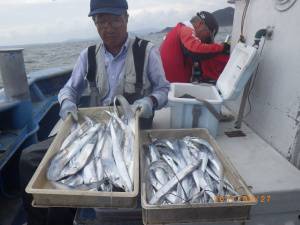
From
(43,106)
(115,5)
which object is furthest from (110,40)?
(43,106)

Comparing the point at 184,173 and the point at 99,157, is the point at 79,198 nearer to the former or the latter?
the point at 99,157

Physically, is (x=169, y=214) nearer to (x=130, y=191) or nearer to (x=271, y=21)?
(x=130, y=191)

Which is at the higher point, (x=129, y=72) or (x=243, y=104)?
(x=129, y=72)

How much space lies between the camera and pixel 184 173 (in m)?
2.07

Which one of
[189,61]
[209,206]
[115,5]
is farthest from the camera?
[189,61]

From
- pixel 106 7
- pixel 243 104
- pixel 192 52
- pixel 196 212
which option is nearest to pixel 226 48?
pixel 192 52

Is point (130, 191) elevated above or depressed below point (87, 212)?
above

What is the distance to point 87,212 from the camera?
230 cm

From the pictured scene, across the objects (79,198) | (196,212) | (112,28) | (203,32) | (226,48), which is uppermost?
(112,28)

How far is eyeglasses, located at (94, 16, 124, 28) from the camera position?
2.75 metres

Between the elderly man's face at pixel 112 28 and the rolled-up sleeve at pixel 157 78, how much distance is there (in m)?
0.38

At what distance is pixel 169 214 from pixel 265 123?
1.88m

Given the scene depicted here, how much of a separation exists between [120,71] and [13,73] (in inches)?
57.7

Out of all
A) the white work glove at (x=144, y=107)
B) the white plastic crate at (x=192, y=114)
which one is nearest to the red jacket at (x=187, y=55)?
the white plastic crate at (x=192, y=114)
